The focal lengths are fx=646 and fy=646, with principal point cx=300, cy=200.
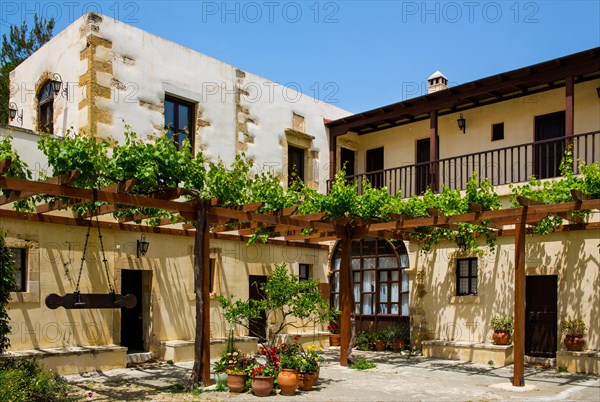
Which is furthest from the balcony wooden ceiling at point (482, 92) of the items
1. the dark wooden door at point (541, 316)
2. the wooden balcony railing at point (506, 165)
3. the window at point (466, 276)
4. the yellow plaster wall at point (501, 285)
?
the dark wooden door at point (541, 316)

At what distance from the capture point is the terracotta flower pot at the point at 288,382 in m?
8.91

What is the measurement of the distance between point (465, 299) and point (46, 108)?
9.36 m

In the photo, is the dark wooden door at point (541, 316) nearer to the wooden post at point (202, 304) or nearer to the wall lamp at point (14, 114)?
the wooden post at point (202, 304)

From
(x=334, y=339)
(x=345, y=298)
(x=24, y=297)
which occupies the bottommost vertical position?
(x=334, y=339)

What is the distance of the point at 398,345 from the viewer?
14445 mm

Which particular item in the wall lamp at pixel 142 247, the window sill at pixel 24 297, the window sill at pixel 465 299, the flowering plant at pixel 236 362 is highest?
the wall lamp at pixel 142 247

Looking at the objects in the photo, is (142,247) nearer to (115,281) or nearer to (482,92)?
(115,281)

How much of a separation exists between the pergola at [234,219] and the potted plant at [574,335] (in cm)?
173

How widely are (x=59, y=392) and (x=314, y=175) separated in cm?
960

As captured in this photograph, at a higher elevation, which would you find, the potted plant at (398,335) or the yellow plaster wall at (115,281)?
the yellow plaster wall at (115,281)

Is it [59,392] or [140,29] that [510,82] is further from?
[59,392]

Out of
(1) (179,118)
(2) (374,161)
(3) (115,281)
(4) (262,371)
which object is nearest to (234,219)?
(4) (262,371)

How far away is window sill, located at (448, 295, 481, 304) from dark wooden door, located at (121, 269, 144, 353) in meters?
6.45

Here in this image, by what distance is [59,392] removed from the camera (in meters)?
7.52
